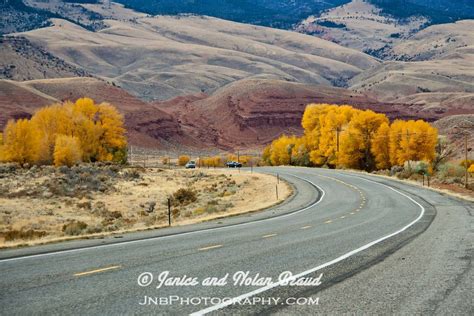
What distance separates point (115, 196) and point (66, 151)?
2448 centimetres

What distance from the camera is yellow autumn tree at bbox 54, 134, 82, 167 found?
7194 cm

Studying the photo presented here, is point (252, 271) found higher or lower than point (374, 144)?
lower

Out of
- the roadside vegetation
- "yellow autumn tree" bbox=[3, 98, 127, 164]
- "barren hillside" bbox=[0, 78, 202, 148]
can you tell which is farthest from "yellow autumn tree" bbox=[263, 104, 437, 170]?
"barren hillside" bbox=[0, 78, 202, 148]

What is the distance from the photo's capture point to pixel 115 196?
168 ft

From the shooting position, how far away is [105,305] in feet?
25.2

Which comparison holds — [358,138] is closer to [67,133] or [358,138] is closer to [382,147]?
[382,147]

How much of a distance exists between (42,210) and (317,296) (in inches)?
1414

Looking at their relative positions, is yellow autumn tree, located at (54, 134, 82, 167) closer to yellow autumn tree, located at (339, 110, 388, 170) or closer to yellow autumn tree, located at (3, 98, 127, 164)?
yellow autumn tree, located at (3, 98, 127, 164)

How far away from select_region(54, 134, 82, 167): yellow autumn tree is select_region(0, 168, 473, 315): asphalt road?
5862 centimetres

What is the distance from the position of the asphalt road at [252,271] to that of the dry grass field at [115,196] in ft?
36.3

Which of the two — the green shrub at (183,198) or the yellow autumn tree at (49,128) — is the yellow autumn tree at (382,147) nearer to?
the green shrub at (183,198)

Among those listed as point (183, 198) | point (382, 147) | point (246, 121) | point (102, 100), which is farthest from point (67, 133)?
point (246, 121)

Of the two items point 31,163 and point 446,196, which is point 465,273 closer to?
point 446,196

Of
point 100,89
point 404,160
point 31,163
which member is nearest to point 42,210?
point 31,163
